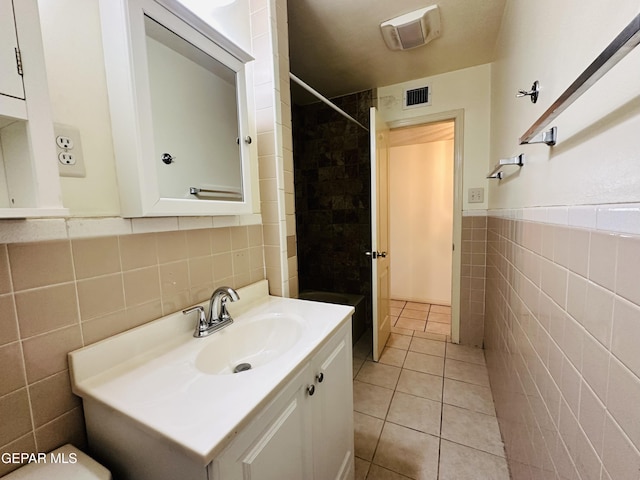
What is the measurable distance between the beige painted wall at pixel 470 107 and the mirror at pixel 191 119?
186 cm

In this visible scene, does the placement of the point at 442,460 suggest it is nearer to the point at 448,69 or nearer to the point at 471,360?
the point at 471,360

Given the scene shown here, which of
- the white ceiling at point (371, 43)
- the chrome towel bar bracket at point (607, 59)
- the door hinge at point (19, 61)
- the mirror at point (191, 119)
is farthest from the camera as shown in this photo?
the white ceiling at point (371, 43)

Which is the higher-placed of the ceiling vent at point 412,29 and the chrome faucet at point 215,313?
the ceiling vent at point 412,29

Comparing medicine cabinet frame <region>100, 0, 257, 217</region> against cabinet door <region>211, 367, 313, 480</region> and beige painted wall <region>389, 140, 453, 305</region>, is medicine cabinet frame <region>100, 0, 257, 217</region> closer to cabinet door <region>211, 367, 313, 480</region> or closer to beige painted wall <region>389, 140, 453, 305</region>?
cabinet door <region>211, 367, 313, 480</region>

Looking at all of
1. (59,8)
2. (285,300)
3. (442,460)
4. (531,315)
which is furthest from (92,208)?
(442,460)

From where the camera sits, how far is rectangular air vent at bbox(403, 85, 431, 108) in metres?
Result: 2.30

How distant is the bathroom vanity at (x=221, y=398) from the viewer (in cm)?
55

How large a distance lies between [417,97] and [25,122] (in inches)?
98.4

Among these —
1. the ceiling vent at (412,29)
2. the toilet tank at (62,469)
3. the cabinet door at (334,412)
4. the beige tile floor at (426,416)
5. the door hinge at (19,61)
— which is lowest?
the beige tile floor at (426,416)

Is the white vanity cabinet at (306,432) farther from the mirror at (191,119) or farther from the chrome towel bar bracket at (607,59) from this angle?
the chrome towel bar bracket at (607,59)

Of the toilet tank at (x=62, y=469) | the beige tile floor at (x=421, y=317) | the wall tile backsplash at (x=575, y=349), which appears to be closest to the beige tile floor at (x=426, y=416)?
the wall tile backsplash at (x=575, y=349)

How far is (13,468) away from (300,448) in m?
0.66

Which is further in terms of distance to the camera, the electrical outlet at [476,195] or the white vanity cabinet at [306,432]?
the electrical outlet at [476,195]

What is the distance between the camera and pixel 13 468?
60cm
